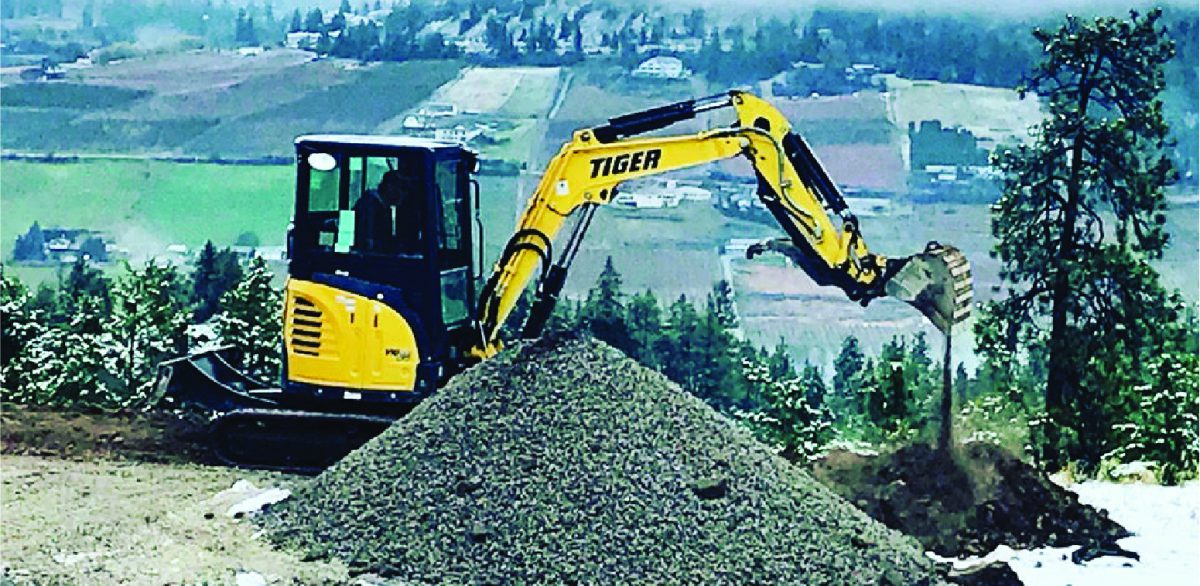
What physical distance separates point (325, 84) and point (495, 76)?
0.69 meters

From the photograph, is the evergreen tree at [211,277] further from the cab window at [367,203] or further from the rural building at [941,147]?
the rural building at [941,147]

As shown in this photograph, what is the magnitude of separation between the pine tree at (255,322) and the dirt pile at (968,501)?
2153mm

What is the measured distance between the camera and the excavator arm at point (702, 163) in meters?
6.23

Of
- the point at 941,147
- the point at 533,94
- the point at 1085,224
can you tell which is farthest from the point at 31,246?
the point at 1085,224

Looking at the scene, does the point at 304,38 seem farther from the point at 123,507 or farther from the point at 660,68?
the point at 123,507

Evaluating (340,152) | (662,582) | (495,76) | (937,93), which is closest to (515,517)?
(662,582)

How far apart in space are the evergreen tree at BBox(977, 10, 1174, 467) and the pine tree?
2.68 m

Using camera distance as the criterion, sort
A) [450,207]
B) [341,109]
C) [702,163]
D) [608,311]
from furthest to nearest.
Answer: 1. [341,109]
2. [608,311]
3. [450,207]
4. [702,163]

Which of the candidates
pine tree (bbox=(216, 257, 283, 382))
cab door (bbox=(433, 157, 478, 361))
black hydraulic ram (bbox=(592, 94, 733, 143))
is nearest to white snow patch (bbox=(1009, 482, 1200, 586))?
black hydraulic ram (bbox=(592, 94, 733, 143))

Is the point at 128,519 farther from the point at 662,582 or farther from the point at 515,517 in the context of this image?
the point at 662,582

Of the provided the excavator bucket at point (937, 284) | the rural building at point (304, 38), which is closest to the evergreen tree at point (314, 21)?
the rural building at point (304, 38)

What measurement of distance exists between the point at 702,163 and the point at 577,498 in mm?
1320

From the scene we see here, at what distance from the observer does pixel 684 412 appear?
5.99 m

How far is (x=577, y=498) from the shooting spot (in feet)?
18.4
